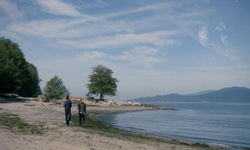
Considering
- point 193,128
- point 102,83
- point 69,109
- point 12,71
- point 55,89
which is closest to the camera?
point 69,109

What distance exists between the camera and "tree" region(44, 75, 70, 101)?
81250 mm

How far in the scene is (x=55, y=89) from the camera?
270ft

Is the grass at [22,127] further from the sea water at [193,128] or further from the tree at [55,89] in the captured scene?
the tree at [55,89]

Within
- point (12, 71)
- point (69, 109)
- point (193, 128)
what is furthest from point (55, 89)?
point (69, 109)

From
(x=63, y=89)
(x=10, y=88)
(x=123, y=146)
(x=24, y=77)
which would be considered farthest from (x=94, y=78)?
(x=123, y=146)

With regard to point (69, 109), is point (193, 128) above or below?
below

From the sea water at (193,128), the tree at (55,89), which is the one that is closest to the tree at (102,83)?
the tree at (55,89)

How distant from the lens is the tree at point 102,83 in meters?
106

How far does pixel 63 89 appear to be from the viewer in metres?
82.9

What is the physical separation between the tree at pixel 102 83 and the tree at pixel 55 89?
23.1 m

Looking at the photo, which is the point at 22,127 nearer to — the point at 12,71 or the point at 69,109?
the point at 69,109

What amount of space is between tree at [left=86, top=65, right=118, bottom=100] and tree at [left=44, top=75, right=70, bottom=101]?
23.1 metres

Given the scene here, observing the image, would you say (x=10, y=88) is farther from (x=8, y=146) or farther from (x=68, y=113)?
(x=8, y=146)

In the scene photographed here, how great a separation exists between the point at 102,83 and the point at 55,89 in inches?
1062
